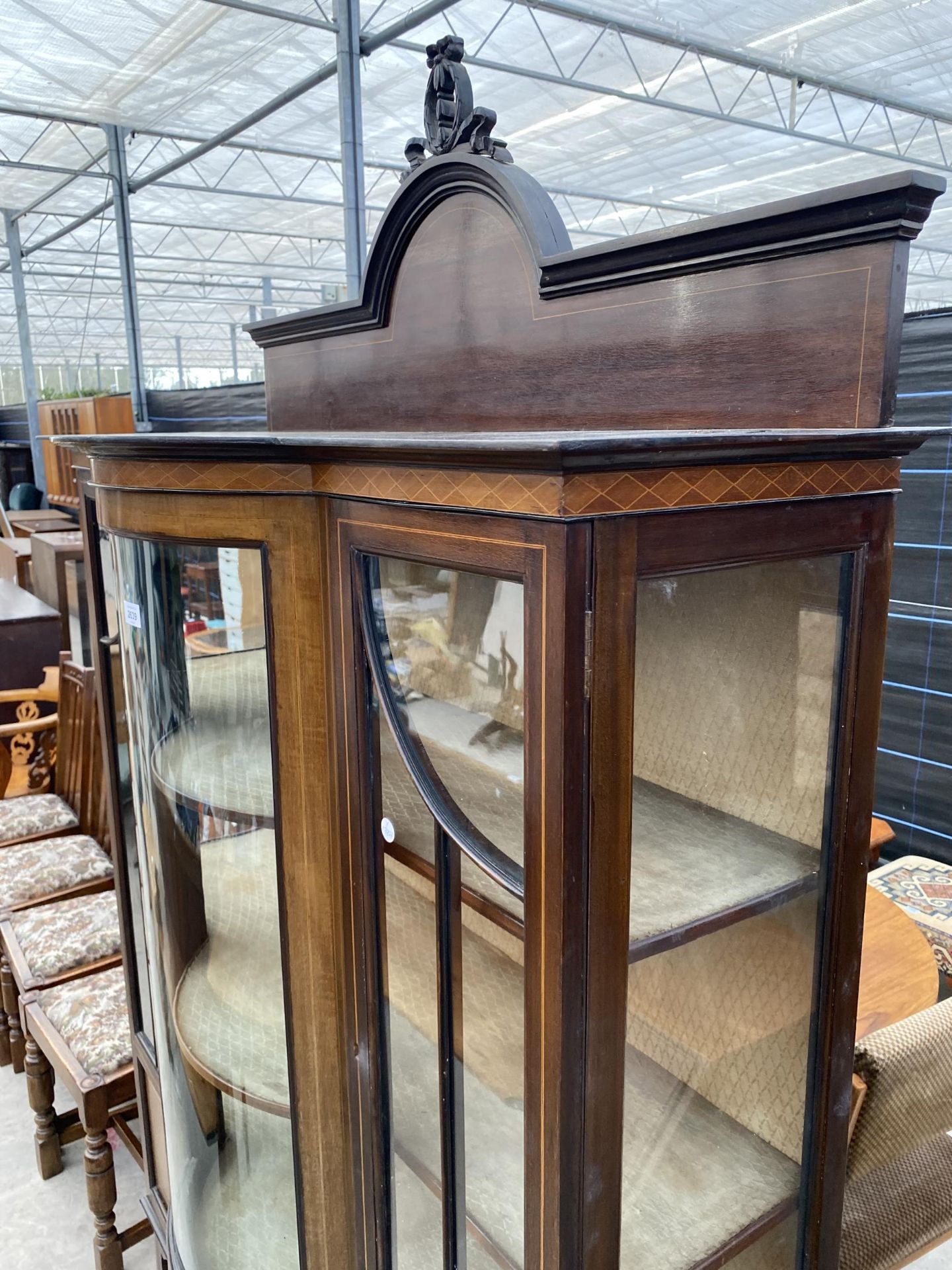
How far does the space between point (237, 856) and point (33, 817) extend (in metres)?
1.59

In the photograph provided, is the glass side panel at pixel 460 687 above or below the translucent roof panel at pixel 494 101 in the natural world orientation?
below

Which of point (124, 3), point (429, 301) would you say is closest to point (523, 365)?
point (429, 301)

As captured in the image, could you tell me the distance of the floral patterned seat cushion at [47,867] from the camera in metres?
1.99

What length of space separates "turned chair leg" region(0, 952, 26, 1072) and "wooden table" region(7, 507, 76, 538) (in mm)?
3077

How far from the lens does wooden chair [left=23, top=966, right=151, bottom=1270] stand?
1453mm

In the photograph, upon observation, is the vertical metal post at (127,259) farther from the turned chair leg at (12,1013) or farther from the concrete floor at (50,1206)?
the concrete floor at (50,1206)

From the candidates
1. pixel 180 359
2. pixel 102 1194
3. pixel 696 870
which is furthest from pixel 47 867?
pixel 180 359

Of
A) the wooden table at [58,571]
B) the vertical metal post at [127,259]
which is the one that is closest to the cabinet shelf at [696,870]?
the wooden table at [58,571]

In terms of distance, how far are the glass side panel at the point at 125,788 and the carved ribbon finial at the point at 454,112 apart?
51 centimetres

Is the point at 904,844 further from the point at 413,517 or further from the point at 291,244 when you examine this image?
the point at 291,244

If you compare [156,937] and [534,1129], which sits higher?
[534,1129]

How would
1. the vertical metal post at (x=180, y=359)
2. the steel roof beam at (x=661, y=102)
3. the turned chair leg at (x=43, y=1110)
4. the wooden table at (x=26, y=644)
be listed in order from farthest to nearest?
1. the vertical metal post at (x=180, y=359)
2. the steel roof beam at (x=661, y=102)
3. the wooden table at (x=26, y=644)
4. the turned chair leg at (x=43, y=1110)

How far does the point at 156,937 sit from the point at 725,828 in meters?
0.69

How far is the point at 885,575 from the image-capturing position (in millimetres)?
658
